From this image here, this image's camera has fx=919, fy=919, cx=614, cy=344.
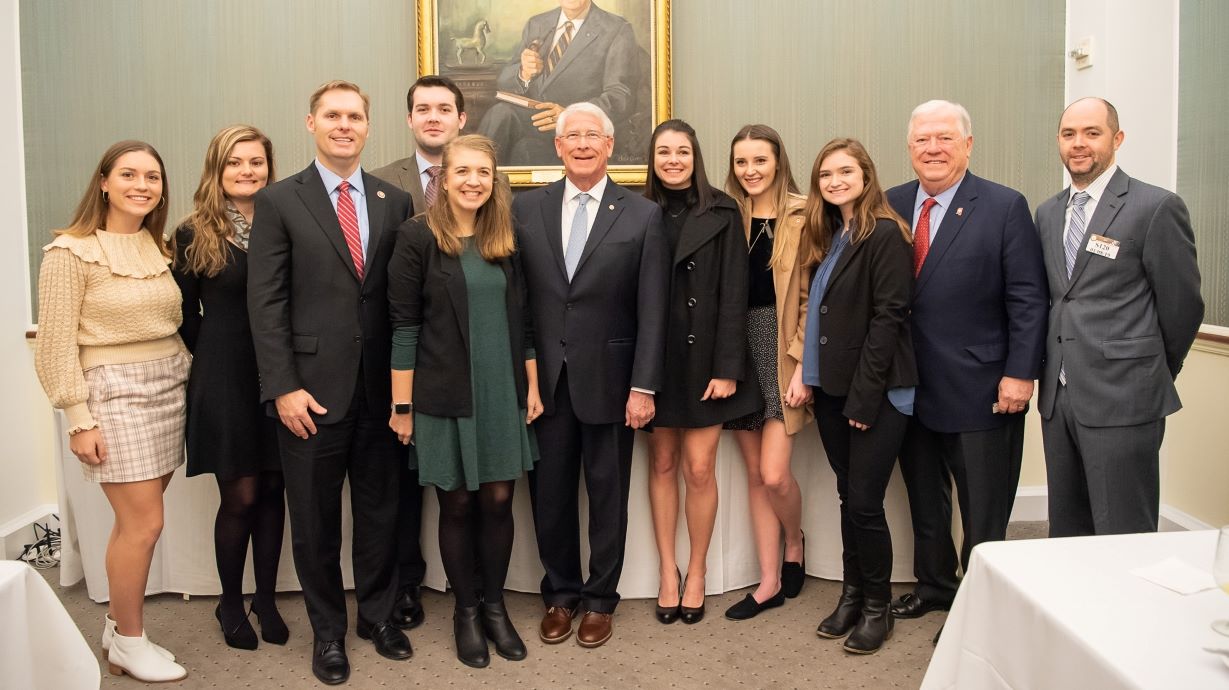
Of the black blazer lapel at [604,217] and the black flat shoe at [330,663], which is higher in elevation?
the black blazer lapel at [604,217]

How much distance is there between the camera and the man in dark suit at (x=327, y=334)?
2.80 m

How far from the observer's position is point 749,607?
11.2 ft

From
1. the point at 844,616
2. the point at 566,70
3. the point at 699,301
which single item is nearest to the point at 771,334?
the point at 699,301

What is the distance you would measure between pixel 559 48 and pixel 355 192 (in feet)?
6.83

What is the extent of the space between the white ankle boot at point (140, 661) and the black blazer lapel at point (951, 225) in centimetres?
275

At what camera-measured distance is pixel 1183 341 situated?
2781 millimetres

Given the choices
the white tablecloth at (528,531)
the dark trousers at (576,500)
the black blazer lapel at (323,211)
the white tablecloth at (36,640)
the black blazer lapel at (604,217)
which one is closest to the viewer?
the white tablecloth at (36,640)

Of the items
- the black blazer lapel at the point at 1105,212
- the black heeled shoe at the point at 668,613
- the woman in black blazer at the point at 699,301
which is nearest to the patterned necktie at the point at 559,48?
the woman in black blazer at the point at 699,301

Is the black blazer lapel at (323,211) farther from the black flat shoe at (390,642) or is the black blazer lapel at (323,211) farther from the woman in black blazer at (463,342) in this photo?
the black flat shoe at (390,642)

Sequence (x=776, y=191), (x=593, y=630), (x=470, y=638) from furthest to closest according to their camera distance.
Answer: (x=776, y=191) → (x=593, y=630) → (x=470, y=638)

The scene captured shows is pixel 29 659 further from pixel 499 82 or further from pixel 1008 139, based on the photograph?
pixel 1008 139

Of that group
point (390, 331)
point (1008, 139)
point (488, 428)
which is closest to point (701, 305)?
point (488, 428)

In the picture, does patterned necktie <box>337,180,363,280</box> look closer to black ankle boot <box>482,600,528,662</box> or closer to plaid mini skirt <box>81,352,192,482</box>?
plaid mini skirt <box>81,352,192,482</box>

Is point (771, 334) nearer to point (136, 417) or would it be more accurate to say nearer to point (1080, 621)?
point (1080, 621)
